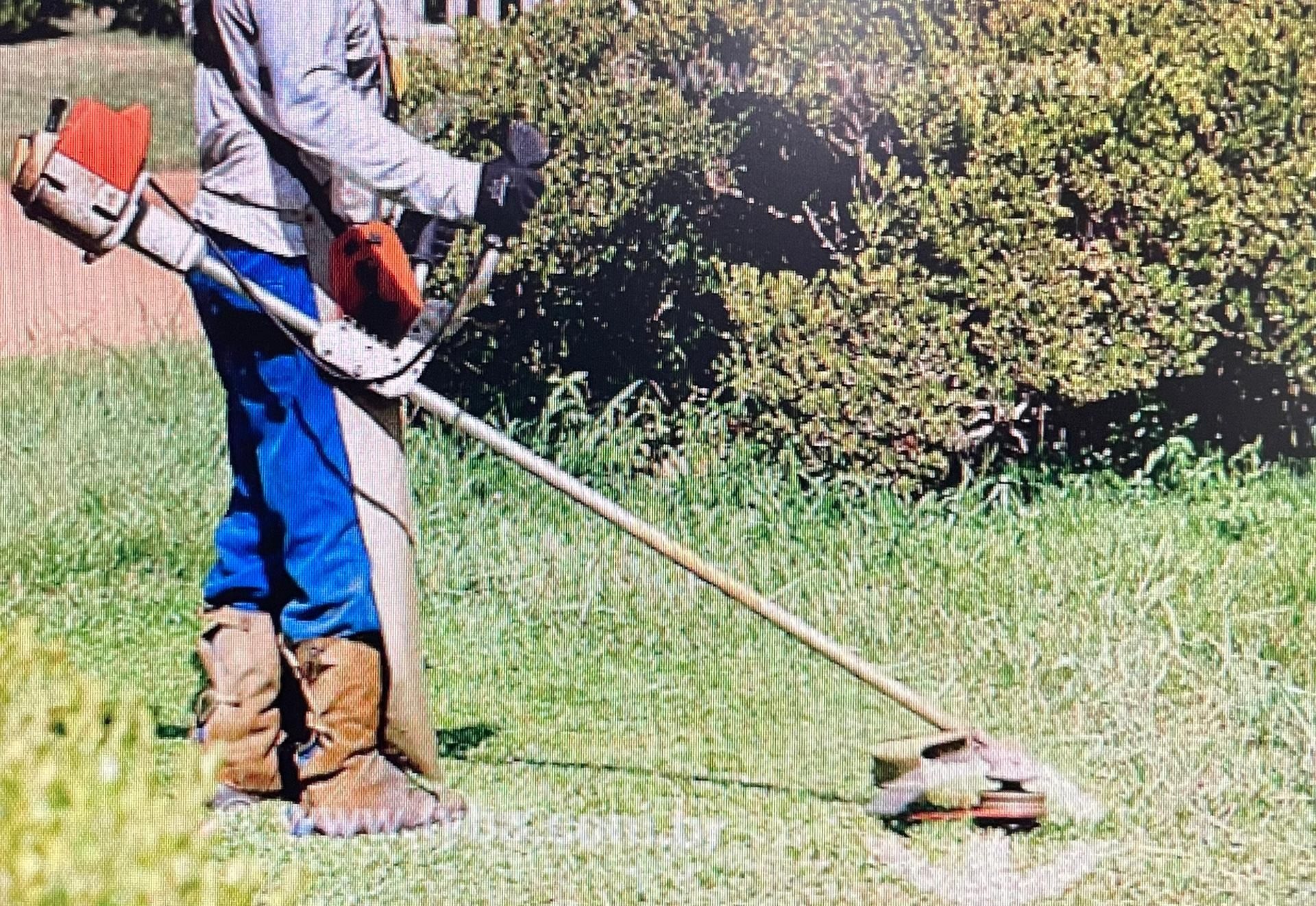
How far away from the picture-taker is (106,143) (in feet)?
13.6

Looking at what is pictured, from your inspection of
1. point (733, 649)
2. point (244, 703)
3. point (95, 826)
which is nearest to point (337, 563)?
point (244, 703)

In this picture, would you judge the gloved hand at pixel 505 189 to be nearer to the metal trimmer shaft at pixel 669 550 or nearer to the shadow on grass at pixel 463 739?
the metal trimmer shaft at pixel 669 550

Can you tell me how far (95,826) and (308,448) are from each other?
1.80m

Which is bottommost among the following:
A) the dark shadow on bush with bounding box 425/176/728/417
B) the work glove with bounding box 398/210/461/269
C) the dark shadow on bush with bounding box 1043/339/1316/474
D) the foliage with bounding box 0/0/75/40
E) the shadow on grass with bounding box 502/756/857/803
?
the shadow on grass with bounding box 502/756/857/803

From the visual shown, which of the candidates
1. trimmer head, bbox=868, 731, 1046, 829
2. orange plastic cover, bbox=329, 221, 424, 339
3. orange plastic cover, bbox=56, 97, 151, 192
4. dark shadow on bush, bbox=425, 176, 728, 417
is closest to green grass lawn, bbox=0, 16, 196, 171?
orange plastic cover, bbox=56, 97, 151, 192

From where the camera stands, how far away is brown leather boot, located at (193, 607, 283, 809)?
4.62 meters

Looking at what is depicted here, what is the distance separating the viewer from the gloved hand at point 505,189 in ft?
14.6

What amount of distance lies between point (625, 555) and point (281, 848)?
1072mm

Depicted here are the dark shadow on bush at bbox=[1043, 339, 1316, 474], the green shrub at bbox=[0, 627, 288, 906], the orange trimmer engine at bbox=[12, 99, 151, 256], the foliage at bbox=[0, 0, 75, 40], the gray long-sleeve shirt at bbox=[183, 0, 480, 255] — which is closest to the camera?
the green shrub at bbox=[0, 627, 288, 906]

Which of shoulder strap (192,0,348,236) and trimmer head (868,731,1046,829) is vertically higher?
shoulder strap (192,0,348,236)

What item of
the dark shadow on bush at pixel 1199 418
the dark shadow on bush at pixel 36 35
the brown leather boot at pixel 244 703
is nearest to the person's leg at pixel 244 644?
the brown leather boot at pixel 244 703

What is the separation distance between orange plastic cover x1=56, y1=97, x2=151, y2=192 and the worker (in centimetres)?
23

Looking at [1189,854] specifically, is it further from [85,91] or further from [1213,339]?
[85,91]

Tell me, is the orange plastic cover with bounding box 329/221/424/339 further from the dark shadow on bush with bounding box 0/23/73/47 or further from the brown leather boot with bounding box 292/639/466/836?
the dark shadow on bush with bounding box 0/23/73/47
